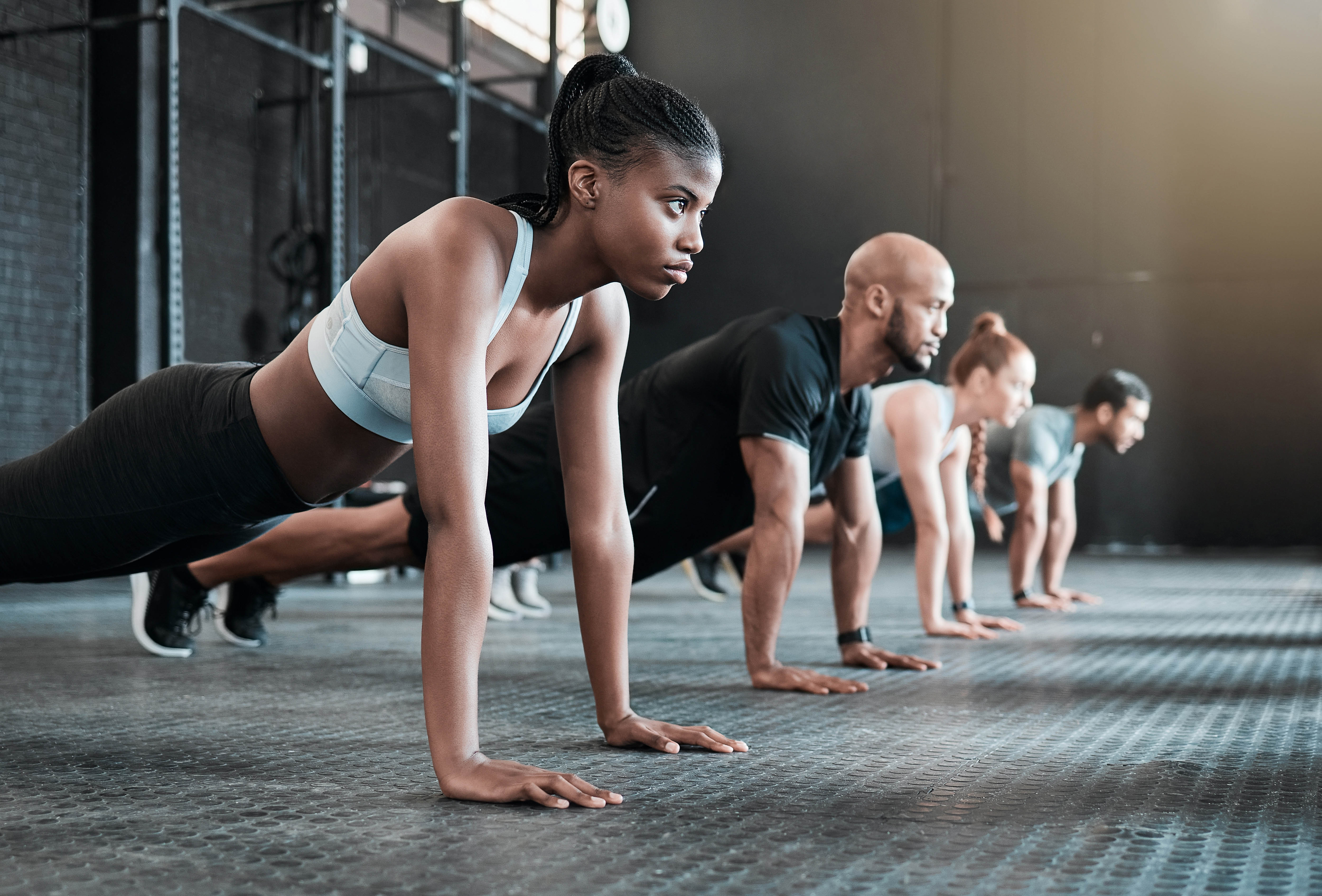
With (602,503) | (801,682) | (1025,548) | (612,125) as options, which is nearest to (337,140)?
(1025,548)

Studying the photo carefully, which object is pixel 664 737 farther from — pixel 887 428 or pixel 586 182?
pixel 887 428

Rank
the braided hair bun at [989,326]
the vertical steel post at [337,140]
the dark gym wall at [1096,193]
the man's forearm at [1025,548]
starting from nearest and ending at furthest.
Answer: the braided hair bun at [989,326] < the man's forearm at [1025,548] < the vertical steel post at [337,140] < the dark gym wall at [1096,193]

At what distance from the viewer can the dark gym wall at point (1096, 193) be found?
7535 mm

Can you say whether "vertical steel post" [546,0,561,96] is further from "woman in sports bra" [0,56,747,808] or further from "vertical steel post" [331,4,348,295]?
"woman in sports bra" [0,56,747,808]

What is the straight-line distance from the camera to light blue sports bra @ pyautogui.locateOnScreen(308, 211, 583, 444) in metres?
1.23

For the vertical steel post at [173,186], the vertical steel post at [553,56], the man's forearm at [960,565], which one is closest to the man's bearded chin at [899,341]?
the man's forearm at [960,565]

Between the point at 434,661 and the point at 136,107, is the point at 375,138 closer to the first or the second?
the point at 136,107

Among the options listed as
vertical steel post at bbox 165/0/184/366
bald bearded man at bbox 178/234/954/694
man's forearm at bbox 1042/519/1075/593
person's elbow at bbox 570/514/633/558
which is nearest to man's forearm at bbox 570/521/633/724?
person's elbow at bbox 570/514/633/558

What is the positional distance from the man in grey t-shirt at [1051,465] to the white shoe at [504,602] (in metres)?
1.50

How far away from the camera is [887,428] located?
9.70 feet

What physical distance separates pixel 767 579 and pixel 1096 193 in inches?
263

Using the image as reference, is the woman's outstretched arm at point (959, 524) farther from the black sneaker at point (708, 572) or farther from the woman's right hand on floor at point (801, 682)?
the woman's right hand on floor at point (801, 682)

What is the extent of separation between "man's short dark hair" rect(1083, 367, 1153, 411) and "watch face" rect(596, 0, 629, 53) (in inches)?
183

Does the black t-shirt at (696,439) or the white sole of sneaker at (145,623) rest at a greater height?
the black t-shirt at (696,439)
